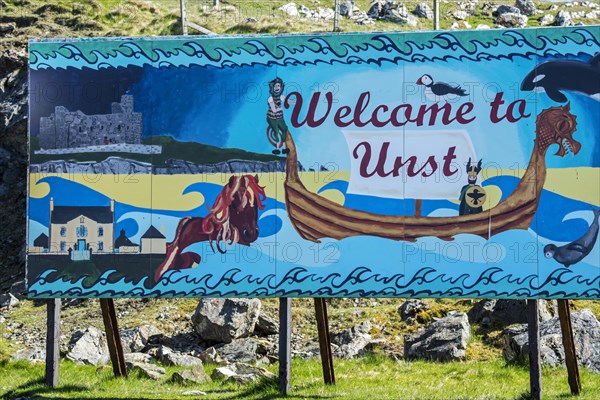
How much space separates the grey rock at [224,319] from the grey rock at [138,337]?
47.2 inches

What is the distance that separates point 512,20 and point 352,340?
135 ft

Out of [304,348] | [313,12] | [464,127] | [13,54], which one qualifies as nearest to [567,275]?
[464,127]

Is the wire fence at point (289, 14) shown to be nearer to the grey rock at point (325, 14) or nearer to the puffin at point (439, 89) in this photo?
the grey rock at point (325, 14)

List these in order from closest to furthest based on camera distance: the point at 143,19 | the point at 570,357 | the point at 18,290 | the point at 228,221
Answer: the point at 570,357 → the point at 228,221 → the point at 18,290 → the point at 143,19

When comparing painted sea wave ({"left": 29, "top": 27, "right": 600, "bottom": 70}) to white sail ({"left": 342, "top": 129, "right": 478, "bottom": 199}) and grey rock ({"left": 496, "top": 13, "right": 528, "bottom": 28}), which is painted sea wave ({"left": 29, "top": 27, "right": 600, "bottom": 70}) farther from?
grey rock ({"left": 496, "top": 13, "right": 528, "bottom": 28})

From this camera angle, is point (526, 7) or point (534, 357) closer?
point (534, 357)

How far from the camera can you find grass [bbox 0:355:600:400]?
16.9 meters

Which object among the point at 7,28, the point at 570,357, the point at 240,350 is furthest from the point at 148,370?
the point at 7,28

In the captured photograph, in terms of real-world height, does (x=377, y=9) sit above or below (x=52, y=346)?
above

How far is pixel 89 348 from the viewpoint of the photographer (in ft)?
70.6

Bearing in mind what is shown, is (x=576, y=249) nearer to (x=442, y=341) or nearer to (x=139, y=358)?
(x=442, y=341)

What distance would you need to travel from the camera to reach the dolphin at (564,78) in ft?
53.0

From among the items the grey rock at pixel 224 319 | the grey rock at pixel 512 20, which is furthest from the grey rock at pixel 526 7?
the grey rock at pixel 224 319

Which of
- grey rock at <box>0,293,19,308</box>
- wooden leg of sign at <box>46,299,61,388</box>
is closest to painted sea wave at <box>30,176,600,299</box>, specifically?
wooden leg of sign at <box>46,299,61,388</box>
